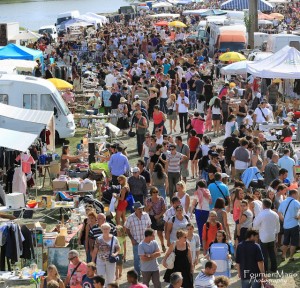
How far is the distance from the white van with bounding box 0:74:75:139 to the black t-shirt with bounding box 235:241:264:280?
13099mm

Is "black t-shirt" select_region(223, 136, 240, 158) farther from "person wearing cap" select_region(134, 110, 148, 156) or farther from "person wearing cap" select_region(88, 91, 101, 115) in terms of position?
"person wearing cap" select_region(88, 91, 101, 115)

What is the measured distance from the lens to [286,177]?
1636 cm

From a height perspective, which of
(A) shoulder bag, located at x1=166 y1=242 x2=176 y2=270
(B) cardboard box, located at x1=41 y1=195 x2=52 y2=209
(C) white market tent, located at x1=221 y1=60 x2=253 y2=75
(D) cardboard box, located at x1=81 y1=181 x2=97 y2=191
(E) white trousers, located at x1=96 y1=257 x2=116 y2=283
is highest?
(A) shoulder bag, located at x1=166 y1=242 x2=176 y2=270

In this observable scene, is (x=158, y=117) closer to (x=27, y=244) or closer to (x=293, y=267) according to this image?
(x=27, y=244)

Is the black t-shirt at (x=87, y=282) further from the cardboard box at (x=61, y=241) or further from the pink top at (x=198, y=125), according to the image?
the pink top at (x=198, y=125)

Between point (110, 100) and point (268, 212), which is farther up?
point (268, 212)

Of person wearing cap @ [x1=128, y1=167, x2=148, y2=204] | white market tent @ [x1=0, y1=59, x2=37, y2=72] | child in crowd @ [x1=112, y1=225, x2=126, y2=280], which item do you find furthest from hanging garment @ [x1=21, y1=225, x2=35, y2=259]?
white market tent @ [x1=0, y1=59, x2=37, y2=72]

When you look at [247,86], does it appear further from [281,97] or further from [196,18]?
[196,18]

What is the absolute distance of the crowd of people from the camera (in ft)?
40.0

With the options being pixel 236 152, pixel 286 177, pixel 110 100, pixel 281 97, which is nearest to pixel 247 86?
pixel 281 97

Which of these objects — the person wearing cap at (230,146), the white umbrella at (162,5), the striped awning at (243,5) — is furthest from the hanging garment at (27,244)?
the white umbrella at (162,5)

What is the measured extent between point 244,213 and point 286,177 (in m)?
2.68

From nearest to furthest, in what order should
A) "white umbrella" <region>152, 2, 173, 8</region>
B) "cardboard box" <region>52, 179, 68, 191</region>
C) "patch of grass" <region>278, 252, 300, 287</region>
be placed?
"patch of grass" <region>278, 252, 300, 287</region> → "cardboard box" <region>52, 179, 68, 191</region> → "white umbrella" <region>152, 2, 173, 8</region>

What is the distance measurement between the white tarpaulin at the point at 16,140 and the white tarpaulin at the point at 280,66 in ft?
29.8
